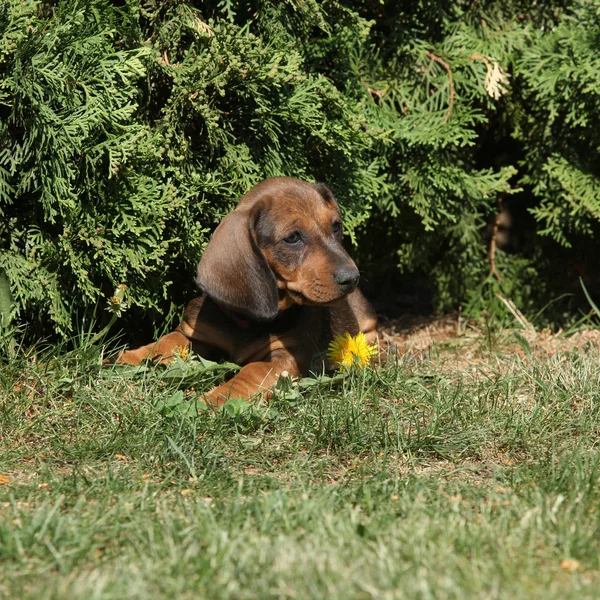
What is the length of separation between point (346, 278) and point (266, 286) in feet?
1.37

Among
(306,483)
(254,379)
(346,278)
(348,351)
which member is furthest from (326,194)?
(306,483)

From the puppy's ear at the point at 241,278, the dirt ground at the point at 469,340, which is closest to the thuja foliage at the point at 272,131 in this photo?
the dirt ground at the point at 469,340

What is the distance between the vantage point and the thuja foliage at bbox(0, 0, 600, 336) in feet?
14.6

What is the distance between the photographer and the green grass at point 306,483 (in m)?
2.54

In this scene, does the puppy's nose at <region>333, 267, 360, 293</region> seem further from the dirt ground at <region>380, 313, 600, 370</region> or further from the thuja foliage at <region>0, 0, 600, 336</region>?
the thuja foliage at <region>0, 0, 600, 336</region>

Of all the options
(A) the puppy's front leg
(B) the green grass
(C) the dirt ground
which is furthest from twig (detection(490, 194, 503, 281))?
(A) the puppy's front leg

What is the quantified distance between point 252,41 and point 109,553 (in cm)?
302

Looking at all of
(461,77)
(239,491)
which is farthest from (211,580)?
(461,77)

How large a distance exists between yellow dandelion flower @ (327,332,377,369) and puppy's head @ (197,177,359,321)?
1.08 feet

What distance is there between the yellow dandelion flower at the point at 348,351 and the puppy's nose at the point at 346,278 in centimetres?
40

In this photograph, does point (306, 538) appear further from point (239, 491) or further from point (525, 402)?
point (525, 402)

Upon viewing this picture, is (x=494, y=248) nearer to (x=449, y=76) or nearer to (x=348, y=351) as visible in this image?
(x=449, y=76)

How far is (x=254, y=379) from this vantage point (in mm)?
4465

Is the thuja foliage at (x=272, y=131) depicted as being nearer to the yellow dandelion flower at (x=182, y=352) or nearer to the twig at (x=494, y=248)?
the twig at (x=494, y=248)
